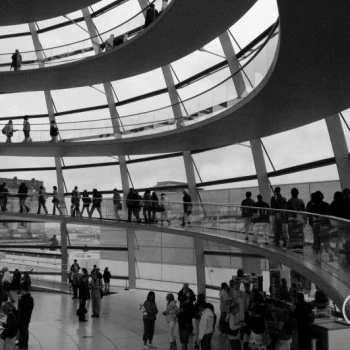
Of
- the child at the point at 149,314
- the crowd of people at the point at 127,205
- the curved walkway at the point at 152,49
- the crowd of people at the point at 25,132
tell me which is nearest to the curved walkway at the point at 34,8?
the curved walkway at the point at 152,49

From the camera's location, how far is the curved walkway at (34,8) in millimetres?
23125

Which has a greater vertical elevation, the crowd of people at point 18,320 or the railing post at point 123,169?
the railing post at point 123,169

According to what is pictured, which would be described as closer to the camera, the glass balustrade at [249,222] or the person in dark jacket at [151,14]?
the glass balustrade at [249,222]

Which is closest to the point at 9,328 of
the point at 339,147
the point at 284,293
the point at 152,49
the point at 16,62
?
the point at 284,293

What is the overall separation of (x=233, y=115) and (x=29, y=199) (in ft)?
45.0

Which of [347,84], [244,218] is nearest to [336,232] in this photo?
[347,84]

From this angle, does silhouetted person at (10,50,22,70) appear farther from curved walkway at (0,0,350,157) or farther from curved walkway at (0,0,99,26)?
curved walkway at (0,0,350,157)

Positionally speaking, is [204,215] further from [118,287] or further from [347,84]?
[118,287]

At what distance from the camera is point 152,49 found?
21219mm

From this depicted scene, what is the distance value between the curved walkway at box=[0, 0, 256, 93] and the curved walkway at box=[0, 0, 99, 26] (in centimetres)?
274

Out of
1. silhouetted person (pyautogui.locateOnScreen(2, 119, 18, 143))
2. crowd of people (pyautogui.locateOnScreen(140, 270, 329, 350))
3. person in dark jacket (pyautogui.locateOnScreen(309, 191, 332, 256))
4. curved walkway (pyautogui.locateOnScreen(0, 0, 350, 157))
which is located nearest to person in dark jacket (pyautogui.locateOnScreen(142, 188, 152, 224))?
curved walkway (pyautogui.locateOnScreen(0, 0, 350, 157))

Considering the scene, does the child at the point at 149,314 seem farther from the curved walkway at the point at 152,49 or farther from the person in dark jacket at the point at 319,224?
the curved walkway at the point at 152,49

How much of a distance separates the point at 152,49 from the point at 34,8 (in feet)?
23.0

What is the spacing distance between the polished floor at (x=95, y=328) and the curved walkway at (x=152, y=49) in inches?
424
